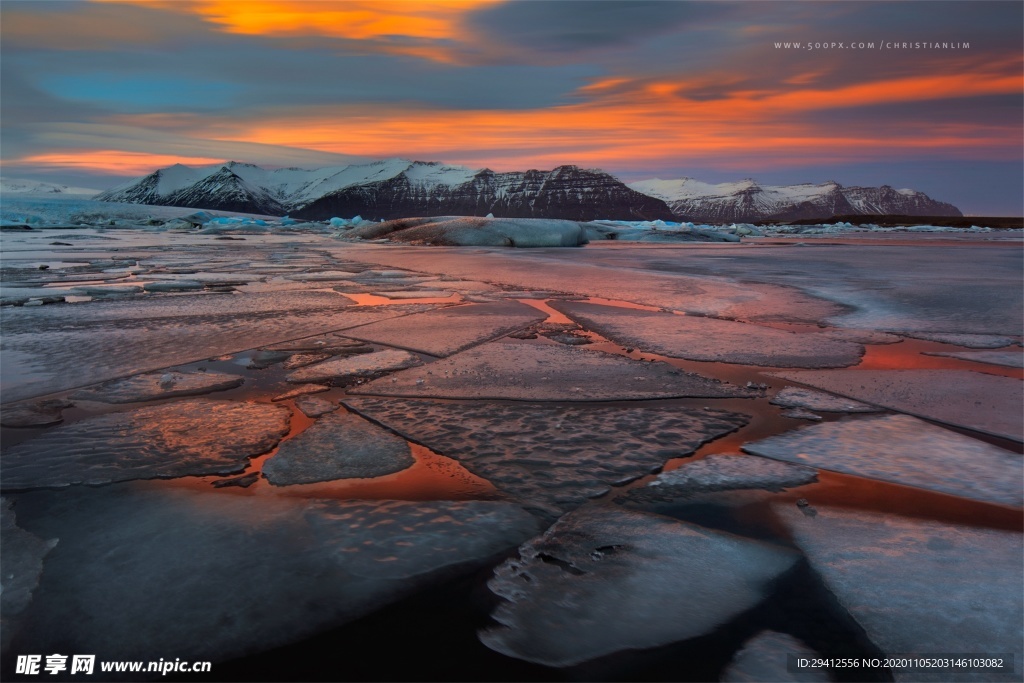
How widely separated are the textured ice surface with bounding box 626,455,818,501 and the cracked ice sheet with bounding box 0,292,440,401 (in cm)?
197

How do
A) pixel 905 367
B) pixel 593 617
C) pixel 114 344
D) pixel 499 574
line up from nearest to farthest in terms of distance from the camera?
1. pixel 593 617
2. pixel 499 574
3. pixel 905 367
4. pixel 114 344

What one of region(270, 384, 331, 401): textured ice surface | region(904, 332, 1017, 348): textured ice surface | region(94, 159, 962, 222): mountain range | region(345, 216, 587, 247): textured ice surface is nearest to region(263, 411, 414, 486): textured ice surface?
region(270, 384, 331, 401): textured ice surface

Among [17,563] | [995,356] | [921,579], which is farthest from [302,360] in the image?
[995,356]

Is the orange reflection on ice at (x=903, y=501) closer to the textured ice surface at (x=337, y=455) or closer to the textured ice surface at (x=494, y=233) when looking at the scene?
the textured ice surface at (x=337, y=455)

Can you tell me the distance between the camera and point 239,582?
989 millimetres

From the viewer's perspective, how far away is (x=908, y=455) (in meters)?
1.49

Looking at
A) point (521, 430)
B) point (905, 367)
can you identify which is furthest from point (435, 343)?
point (905, 367)

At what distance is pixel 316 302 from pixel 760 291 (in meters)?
3.34

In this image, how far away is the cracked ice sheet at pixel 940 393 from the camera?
176 cm

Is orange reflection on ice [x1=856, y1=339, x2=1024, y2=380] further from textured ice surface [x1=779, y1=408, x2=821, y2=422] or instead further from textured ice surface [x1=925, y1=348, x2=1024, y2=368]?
textured ice surface [x1=779, y1=408, x2=821, y2=422]

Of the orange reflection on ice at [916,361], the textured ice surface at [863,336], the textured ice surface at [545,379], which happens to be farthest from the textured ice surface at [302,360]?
the textured ice surface at [863,336]

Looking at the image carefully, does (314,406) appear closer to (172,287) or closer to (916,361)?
(916,361)

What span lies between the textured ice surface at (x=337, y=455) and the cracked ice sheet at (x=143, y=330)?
108 centimetres

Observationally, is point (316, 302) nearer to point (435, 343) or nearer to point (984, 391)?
point (435, 343)
